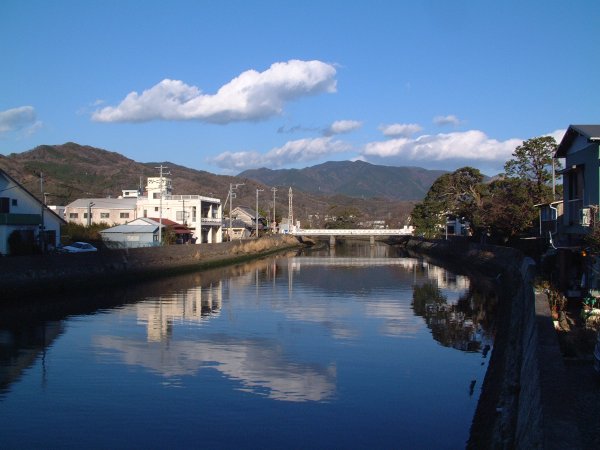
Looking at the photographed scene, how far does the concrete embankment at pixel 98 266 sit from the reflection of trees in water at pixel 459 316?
618 inches

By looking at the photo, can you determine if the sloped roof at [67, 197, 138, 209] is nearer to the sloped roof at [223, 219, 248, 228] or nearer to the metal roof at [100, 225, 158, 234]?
the metal roof at [100, 225, 158, 234]

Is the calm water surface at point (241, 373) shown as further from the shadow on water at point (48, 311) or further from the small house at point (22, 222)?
the small house at point (22, 222)

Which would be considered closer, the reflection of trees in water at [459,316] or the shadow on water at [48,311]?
the shadow on water at [48,311]

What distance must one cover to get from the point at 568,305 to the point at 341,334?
6.96 metres

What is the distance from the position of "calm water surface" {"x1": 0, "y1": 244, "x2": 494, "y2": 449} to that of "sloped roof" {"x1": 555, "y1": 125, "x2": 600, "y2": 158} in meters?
6.57

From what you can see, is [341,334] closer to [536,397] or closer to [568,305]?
[568,305]

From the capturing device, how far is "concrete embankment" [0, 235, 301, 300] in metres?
25.4

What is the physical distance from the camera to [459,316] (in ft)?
76.9

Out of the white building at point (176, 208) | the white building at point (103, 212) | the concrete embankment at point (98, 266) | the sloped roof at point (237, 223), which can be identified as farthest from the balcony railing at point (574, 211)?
the sloped roof at point (237, 223)

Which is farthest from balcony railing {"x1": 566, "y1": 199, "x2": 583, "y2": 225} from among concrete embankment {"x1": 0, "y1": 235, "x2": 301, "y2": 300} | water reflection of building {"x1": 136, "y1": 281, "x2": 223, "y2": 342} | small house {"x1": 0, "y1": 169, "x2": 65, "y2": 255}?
small house {"x1": 0, "y1": 169, "x2": 65, "y2": 255}

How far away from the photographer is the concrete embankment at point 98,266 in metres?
25.4

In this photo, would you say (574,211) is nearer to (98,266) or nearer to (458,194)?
(98,266)

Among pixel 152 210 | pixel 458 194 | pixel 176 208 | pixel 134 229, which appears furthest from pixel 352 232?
pixel 134 229

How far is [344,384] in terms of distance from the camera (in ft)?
42.7
